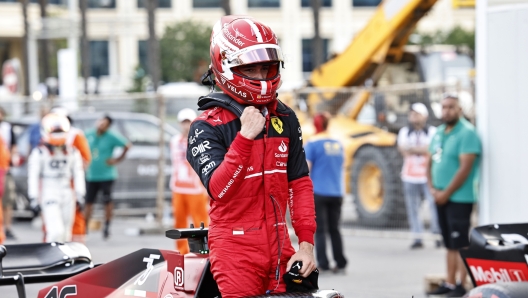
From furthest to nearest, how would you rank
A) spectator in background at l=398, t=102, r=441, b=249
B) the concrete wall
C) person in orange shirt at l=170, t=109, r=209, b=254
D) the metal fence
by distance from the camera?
the metal fence → spectator in background at l=398, t=102, r=441, b=249 → person in orange shirt at l=170, t=109, r=209, b=254 → the concrete wall

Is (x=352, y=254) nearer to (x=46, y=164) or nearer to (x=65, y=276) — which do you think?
(x=46, y=164)

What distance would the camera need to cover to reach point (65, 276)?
525cm

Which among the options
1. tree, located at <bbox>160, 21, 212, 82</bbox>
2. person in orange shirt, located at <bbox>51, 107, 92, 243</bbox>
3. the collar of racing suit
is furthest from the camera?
tree, located at <bbox>160, 21, 212, 82</bbox>

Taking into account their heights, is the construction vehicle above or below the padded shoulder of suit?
below

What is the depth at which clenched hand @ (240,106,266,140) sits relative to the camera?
407 centimetres

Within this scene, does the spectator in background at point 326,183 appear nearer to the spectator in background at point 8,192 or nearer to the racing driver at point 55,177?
the racing driver at point 55,177

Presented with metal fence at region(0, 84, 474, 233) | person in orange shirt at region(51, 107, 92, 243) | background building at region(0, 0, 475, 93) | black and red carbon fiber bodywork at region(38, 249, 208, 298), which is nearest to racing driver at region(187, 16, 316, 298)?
black and red carbon fiber bodywork at region(38, 249, 208, 298)

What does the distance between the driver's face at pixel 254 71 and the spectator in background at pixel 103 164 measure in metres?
10.8

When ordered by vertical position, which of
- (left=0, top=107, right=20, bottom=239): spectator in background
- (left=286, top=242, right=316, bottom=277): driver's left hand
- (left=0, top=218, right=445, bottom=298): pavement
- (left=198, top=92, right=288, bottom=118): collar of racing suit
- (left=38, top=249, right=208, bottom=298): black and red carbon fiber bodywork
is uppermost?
(left=198, top=92, right=288, bottom=118): collar of racing suit

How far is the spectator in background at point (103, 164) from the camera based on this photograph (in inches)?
590

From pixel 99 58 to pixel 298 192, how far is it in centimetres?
5769

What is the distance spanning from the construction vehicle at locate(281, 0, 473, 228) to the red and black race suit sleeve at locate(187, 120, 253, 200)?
402 inches

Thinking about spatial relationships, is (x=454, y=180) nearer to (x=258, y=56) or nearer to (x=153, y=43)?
(x=258, y=56)

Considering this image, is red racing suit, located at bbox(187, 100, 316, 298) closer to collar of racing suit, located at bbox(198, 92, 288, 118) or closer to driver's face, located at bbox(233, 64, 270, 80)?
collar of racing suit, located at bbox(198, 92, 288, 118)
